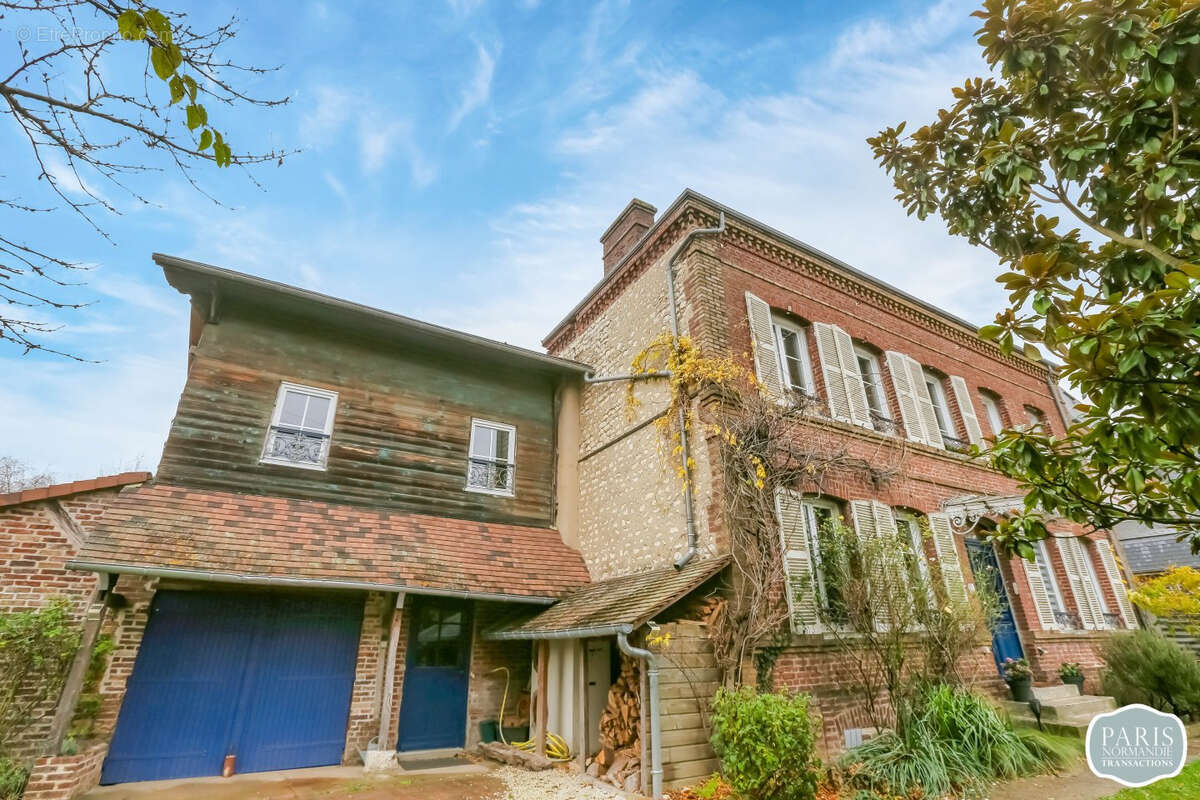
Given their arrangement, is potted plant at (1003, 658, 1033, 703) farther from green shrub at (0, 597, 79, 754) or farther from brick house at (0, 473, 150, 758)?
green shrub at (0, 597, 79, 754)

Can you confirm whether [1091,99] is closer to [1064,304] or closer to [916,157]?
[916,157]

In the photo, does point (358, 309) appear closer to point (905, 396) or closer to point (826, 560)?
point (826, 560)

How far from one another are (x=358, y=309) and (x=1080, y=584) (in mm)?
14102

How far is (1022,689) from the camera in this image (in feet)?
27.7

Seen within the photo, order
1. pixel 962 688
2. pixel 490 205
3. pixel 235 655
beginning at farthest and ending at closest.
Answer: pixel 490 205, pixel 235 655, pixel 962 688

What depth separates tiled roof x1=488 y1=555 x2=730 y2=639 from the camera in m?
6.16

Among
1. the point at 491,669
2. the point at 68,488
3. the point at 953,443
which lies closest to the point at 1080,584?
the point at 953,443

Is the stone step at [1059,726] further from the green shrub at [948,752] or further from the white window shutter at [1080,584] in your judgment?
the white window shutter at [1080,584]

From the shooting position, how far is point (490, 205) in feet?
26.3

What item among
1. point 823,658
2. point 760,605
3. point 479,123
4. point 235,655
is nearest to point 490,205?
point 479,123

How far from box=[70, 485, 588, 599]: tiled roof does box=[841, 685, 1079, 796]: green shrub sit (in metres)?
4.52

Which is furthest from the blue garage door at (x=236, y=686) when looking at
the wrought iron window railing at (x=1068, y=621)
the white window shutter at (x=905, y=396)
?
the wrought iron window railing at (x=1068, y=621)

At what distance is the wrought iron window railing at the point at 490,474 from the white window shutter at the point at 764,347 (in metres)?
4.65

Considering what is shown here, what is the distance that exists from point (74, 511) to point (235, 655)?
8.62 feet
